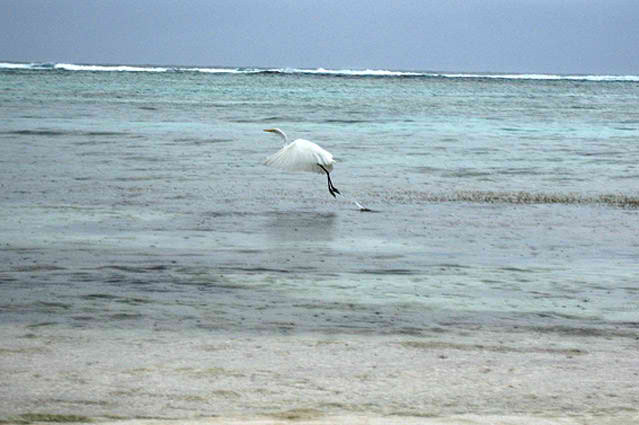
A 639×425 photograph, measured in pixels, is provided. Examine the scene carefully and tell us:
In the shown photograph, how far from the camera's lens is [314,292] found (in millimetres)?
8641

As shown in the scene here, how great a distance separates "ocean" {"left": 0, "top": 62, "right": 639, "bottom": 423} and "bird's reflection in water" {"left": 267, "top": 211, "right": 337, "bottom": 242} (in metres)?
0.06

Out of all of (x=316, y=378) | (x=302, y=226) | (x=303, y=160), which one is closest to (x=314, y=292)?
(x=316, y=378)

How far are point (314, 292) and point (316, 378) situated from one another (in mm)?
2628

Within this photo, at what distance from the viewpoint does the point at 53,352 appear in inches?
255

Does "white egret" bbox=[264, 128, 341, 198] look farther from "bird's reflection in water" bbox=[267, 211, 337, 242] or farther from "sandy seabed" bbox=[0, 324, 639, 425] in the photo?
"sandy seabed" bbox=[0, 324, 639, 425]

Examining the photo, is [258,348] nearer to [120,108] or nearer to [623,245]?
[623,245]

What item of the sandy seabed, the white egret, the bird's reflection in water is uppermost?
the white egret

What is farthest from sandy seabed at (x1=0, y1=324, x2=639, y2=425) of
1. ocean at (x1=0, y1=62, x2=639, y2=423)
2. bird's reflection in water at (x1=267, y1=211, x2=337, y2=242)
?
bird's reflection in water at (x1=267, y1=211, x2=337, y2=242)

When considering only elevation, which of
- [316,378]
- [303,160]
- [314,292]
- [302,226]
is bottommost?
[316,378]

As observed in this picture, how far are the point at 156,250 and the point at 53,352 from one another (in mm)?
3960

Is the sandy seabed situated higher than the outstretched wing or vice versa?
the outstretched wing

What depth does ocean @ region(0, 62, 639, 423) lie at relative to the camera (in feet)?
18.7

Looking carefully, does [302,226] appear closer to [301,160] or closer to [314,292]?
[301,160]

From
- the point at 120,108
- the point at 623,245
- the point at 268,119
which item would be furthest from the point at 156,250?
the point at 120,108
